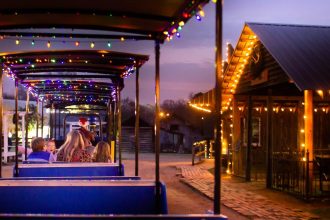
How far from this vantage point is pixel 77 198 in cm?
672

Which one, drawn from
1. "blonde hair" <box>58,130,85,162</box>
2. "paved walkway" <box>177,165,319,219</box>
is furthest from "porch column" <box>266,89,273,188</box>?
"blonde hair" <box>58,130,85,162</box>

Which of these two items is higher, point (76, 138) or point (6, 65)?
point (6, 65)

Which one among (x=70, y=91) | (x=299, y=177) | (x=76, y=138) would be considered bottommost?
(x=299, y=177)

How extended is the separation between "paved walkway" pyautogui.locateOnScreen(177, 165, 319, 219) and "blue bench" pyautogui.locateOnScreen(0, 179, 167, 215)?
5.06 metres

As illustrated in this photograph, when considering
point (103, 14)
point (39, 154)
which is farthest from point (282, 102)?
point (103, 14)

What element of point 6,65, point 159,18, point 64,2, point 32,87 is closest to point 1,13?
point 64,2

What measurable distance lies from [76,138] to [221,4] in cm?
743

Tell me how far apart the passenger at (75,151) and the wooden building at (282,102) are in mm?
5426

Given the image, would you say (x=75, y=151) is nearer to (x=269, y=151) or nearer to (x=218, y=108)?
(x=269, y=151)

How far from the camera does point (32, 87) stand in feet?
43.8

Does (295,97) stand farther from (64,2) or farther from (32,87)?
(64,2)

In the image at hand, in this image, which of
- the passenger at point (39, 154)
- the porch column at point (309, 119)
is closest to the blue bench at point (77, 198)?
the passenger at point (39, 154)

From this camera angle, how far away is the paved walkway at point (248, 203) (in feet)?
37.4

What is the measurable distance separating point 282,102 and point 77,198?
16.2 m
